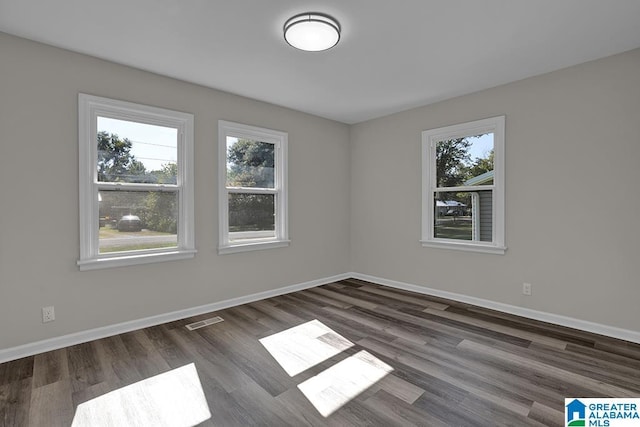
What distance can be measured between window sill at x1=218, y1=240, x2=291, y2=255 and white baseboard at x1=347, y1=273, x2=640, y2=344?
179cm

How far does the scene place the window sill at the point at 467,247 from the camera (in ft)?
12.4

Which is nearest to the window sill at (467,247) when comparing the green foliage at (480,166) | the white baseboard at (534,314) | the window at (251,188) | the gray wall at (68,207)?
the white baseboard at (534,314)

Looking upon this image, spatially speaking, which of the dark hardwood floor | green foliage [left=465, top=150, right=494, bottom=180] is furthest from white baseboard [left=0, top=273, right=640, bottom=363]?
green foliage [left=465, top=150, right=494, bottom=180]

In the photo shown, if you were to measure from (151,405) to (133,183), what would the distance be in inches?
83.8

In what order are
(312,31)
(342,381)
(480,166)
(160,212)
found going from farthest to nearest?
(480,166)
(160,212)
(312,31)
(342,381)

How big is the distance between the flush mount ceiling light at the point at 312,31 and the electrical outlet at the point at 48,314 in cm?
309

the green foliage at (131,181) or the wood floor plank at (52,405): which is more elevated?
the green foliage at (131,181)

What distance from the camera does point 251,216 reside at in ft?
14.0

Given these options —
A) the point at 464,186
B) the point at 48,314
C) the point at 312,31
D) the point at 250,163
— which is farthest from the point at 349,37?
the point at 48,314

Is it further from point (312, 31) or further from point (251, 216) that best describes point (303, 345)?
point (312, 31)

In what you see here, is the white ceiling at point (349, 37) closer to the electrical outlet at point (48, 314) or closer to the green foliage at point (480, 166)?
the green foliage at point (480, 166)

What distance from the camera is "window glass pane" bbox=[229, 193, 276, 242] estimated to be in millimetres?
4062

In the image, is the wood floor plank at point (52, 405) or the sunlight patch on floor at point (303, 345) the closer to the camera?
the wood floor plank at point (52, 405)

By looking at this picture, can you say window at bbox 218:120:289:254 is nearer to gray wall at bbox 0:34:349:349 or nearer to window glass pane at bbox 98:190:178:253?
gray wall at bbox 0:34:349:349
